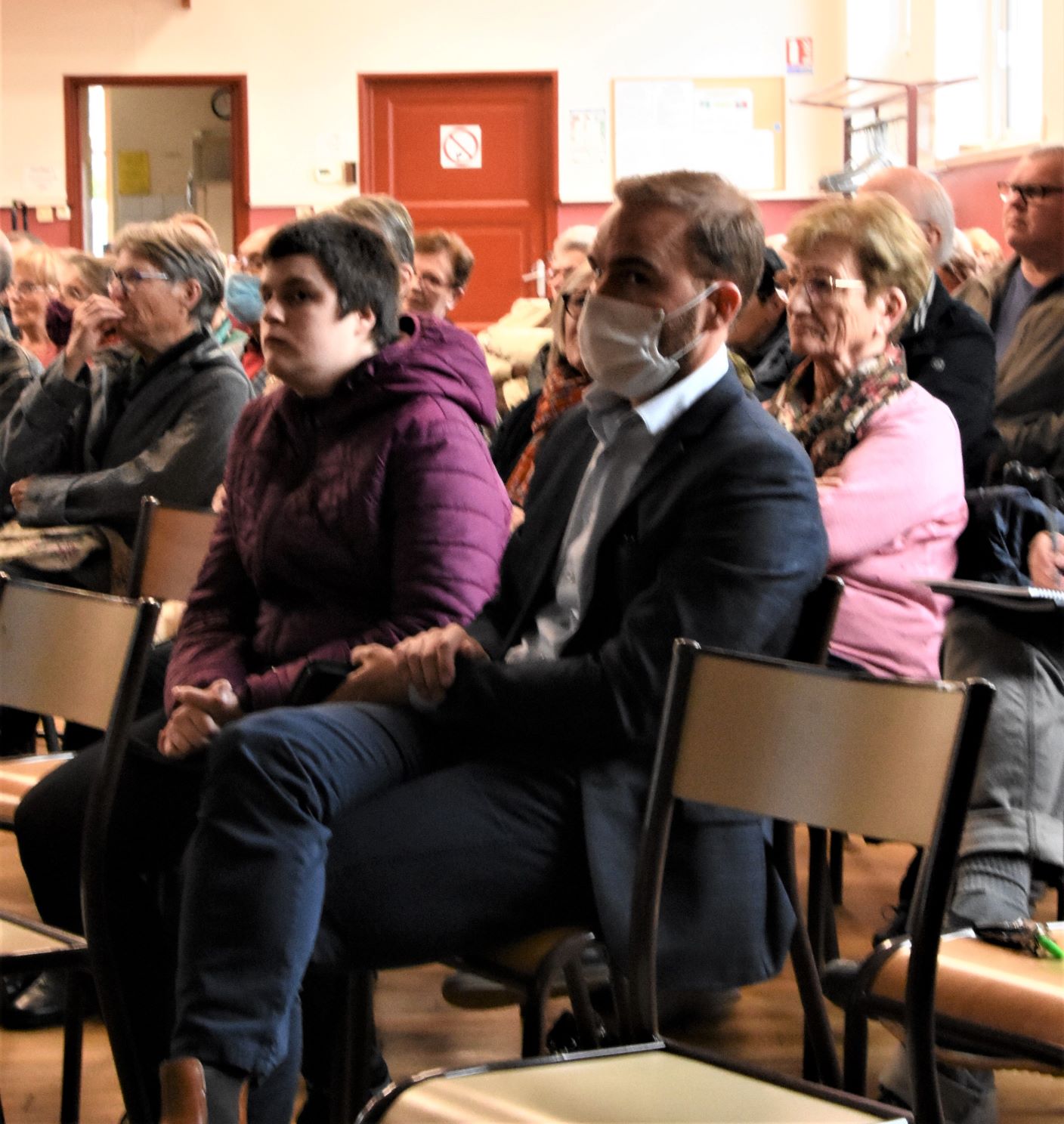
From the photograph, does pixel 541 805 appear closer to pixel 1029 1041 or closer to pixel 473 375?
pixel 1029 1041

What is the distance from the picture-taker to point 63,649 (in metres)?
1.85

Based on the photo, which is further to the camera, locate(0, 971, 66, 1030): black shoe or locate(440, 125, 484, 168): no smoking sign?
locate(440, 125, 484, 168): no smoking sign

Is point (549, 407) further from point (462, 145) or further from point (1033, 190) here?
point (462, 145)

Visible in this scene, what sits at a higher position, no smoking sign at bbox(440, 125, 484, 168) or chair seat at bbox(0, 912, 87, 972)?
no smoking sign at bbox(440, 125, 484, 168)

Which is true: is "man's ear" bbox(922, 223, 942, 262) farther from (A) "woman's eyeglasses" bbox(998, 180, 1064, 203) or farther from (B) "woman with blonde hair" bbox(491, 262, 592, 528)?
(B) "woman with blonde hair" bbox(491, 262, 592, 528)

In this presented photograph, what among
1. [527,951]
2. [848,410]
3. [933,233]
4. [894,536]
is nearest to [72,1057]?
[527,951]

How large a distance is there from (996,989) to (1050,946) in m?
0.10

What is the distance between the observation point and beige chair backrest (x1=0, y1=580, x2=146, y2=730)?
5.80 feet

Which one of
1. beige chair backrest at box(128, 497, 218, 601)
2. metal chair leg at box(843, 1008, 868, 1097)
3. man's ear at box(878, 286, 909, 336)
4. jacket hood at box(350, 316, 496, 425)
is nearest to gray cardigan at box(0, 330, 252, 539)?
beige chair backrest at box(128, 497, 218, 601)

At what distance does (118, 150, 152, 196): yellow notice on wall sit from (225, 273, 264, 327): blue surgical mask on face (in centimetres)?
687

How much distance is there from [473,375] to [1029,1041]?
3.91 ft

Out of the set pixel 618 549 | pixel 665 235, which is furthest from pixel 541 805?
pixel 665 235

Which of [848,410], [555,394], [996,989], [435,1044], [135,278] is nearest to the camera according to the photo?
[996,989]

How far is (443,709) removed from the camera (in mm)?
1692
